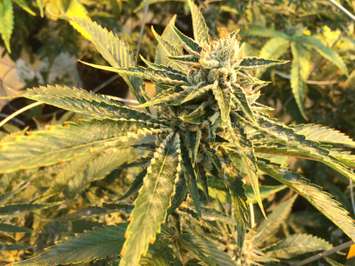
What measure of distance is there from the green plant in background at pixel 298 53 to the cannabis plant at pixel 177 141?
771mm

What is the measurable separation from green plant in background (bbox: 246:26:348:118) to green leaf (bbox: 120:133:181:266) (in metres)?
0.91

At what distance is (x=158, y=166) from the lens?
602mm

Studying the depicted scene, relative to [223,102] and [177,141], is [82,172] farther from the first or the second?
[223,102]

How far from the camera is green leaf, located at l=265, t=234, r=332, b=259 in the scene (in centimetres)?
109

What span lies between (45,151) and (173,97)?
18 centimetres

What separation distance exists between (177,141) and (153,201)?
118mm

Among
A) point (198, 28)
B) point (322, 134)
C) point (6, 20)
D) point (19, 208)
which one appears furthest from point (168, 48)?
point (6, 20)

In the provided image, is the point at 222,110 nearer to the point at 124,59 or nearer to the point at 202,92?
the point at 202,92

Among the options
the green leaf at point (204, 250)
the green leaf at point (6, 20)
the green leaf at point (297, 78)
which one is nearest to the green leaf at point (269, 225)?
the green leaf at point (204, 250)

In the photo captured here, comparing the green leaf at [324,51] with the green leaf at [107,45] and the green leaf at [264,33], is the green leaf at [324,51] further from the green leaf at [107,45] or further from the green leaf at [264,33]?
the green leaf at [107,45]

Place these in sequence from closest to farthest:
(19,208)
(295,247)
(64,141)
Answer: (64,141) → (19,208) → (295,247)

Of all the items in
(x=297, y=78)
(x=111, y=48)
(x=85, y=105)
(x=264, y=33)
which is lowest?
(x=85, y=105)

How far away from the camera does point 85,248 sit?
0.71m

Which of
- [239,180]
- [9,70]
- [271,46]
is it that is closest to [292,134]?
[239,180]
